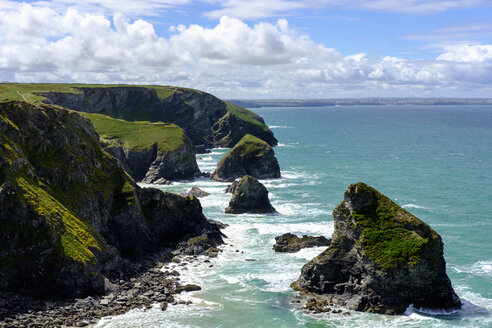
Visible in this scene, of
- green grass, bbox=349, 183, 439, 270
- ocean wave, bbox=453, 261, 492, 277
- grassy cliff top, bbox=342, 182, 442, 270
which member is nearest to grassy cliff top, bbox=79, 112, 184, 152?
grassy cliff top, bbox=342, 182, 442, 270

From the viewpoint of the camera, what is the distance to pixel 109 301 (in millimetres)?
53219

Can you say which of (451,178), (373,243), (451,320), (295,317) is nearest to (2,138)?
(295,317)

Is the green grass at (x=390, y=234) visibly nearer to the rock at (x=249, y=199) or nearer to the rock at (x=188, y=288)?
the rock at (x=188, y=288)

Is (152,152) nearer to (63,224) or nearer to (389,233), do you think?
(63,224)

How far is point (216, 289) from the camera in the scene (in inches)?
2334

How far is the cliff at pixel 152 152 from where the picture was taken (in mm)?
138875

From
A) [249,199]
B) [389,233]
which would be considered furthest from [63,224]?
[249,199]

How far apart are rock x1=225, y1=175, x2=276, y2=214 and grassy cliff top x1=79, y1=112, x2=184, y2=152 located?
49.4 m

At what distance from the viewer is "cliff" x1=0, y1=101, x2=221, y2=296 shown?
53438mm

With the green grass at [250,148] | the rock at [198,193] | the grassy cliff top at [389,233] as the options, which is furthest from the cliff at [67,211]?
the green grass at [250,148]

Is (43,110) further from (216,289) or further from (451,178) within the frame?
(451,178)

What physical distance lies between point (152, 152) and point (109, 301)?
9466cm

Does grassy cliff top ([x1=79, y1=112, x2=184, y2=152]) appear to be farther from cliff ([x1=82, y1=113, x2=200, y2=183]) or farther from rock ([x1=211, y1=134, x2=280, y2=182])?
rock ([x1=211, y1=134, x2=280, y2=182])

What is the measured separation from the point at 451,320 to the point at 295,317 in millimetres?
15560
